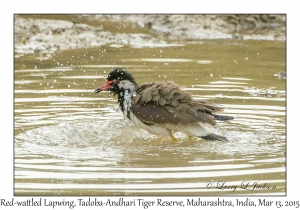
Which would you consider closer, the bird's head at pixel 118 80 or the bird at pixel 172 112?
the bird at pixel 172 112

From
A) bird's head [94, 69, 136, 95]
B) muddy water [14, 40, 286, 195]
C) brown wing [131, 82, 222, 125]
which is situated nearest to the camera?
muddy water [14, 40, 286, 195]

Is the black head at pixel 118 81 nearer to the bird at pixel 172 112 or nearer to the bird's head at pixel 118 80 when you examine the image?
the bird's head at pixel 118 80

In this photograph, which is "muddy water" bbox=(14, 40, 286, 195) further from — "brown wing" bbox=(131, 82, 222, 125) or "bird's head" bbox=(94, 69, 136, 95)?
"bird's head" bbox=(94, 69, 136, 95)

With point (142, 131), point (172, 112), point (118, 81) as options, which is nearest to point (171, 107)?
point (172, 112)

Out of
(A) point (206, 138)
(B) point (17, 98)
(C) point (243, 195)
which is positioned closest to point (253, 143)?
(A) point (206, 138)

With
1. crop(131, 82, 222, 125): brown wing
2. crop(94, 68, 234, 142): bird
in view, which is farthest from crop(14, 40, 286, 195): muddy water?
crop(131, 82, 222, 125): brown wing

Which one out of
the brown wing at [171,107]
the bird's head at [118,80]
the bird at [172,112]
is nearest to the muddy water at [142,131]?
the bird at [172,112]
